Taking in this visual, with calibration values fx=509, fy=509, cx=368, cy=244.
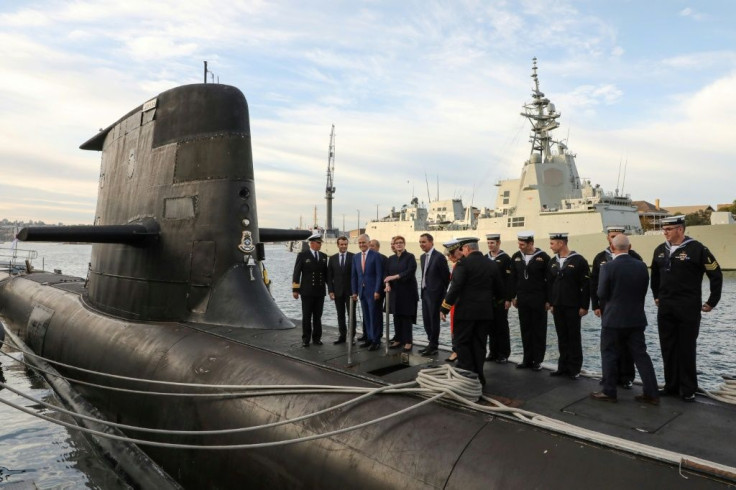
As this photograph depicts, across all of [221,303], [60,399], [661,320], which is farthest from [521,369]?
[60,399]

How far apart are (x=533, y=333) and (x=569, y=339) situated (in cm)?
45

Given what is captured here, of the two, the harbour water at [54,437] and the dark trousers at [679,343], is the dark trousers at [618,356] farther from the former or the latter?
the harbour water at [54,437]

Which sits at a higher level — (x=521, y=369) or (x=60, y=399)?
(x=521, y=369)

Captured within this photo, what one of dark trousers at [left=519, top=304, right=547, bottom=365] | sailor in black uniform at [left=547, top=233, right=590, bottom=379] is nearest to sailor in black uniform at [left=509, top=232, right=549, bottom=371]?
dark trousers at [left=519, top=304, right=547, bottom=365]

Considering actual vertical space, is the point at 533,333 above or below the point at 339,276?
below

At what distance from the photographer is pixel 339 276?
7.29 m

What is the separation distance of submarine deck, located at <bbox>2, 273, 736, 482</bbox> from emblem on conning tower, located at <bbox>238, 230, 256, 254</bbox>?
119 cm

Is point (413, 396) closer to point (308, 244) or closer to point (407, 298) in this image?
point (407, 298)

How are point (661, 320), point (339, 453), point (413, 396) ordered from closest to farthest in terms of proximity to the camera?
point (339, 453) < point (413, 396) < point (661, 320)

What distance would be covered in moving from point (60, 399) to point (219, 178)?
5.18 m

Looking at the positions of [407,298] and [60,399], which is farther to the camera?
[60,399]

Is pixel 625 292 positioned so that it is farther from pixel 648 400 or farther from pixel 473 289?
pixel 473 289

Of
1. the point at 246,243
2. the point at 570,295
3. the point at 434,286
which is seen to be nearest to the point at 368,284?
the point at 434,286

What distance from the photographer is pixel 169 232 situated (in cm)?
742
